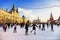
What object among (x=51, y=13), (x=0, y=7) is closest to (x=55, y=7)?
(x=51, y=13)

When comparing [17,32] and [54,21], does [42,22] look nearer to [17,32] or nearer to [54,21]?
[54,21]

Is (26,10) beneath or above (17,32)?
above

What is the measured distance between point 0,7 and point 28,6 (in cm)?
31

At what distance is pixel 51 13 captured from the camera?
6.68ft

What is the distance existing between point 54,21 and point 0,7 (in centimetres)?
62

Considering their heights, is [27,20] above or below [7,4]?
below

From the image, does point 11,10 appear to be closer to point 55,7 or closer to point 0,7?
point 0,7

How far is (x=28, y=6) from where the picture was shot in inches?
82.0

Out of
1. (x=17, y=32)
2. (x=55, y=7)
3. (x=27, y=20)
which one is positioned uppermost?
(x=55, y=7)

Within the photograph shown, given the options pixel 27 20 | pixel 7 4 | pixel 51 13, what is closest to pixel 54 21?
pixel 51 13

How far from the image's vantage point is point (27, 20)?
206 cm

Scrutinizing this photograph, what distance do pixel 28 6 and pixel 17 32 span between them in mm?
314

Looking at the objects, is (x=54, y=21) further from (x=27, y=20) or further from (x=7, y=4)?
(x=7, y=4)

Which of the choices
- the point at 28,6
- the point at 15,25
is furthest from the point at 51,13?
the point at 15,25
